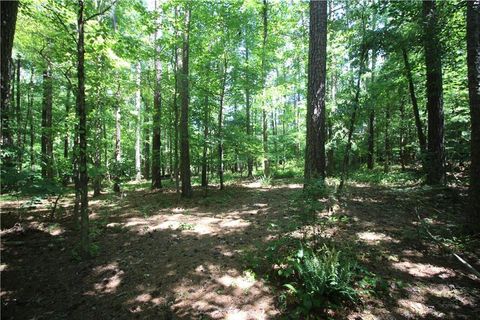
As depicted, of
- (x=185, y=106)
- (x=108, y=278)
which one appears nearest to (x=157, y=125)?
(x=185, y=106)

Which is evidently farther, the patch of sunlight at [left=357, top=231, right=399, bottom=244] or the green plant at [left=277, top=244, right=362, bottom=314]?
the patch of sunlight at [left=357, top=231, right=399, bottom=244]

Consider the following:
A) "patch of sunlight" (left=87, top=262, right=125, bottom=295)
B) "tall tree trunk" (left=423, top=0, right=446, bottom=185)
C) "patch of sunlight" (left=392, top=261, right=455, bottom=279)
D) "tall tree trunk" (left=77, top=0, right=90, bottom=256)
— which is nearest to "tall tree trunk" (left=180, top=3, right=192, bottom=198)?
"tall tree trunk" (left=77, top=0, right=90, bottom=256)

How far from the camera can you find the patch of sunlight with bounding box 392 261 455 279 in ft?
13.4

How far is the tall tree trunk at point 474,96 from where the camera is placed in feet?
16.2

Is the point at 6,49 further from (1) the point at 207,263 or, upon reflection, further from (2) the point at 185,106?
(2) the point at 185,106

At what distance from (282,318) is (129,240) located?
422 centimetres

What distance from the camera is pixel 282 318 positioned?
3373mm

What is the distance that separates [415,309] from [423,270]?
3.50 feet

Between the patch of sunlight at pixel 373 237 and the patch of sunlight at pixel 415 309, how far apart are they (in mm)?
1550

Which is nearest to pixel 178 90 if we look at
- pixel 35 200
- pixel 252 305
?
pixel 35 200

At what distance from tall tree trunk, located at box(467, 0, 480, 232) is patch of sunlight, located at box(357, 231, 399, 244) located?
156cm

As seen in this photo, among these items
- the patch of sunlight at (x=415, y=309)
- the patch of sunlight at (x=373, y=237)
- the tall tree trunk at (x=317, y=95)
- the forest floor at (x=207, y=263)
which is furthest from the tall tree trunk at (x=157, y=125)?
the patch of sunlight at (x=415, y=309)

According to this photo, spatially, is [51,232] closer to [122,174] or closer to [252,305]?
[122,174]

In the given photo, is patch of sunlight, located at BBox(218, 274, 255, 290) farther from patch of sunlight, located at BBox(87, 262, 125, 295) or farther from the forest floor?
patch of sunlight, located at BBox(87, 262, 125, 295)
